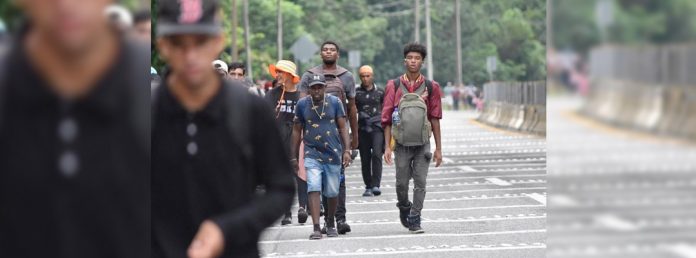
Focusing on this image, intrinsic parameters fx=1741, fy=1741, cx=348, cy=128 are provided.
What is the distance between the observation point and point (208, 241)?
10.9 ft

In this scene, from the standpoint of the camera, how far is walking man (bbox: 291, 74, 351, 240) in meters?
12.4

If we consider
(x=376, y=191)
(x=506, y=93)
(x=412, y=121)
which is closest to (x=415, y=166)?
(x=412, y=121)

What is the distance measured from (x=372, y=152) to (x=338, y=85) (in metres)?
4.03

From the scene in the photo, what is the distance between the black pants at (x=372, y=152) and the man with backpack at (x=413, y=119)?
4251 millimetres

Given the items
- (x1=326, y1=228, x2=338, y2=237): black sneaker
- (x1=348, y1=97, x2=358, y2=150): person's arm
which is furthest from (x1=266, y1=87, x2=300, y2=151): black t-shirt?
(x1=326, y1=228, x2=338, y2=237): black sneaker

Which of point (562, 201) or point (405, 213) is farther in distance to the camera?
point (405, 213)

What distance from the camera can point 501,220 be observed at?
14.5 m

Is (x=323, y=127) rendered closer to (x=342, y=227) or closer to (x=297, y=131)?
(x=297, y=131)

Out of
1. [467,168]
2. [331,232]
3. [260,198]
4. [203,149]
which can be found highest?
[203,149]

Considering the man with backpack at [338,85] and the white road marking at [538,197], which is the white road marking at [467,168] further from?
the man with backpack at [338,85]

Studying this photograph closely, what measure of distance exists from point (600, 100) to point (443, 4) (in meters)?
35.0

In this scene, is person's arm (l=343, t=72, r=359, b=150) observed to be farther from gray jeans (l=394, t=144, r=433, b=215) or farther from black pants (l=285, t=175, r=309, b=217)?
gray jeans (l=394, t=144, r=433, b=215)

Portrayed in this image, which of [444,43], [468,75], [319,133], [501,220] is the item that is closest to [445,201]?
[501,220]

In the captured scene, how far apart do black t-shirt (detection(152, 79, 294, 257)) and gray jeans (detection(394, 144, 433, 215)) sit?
924 cm
